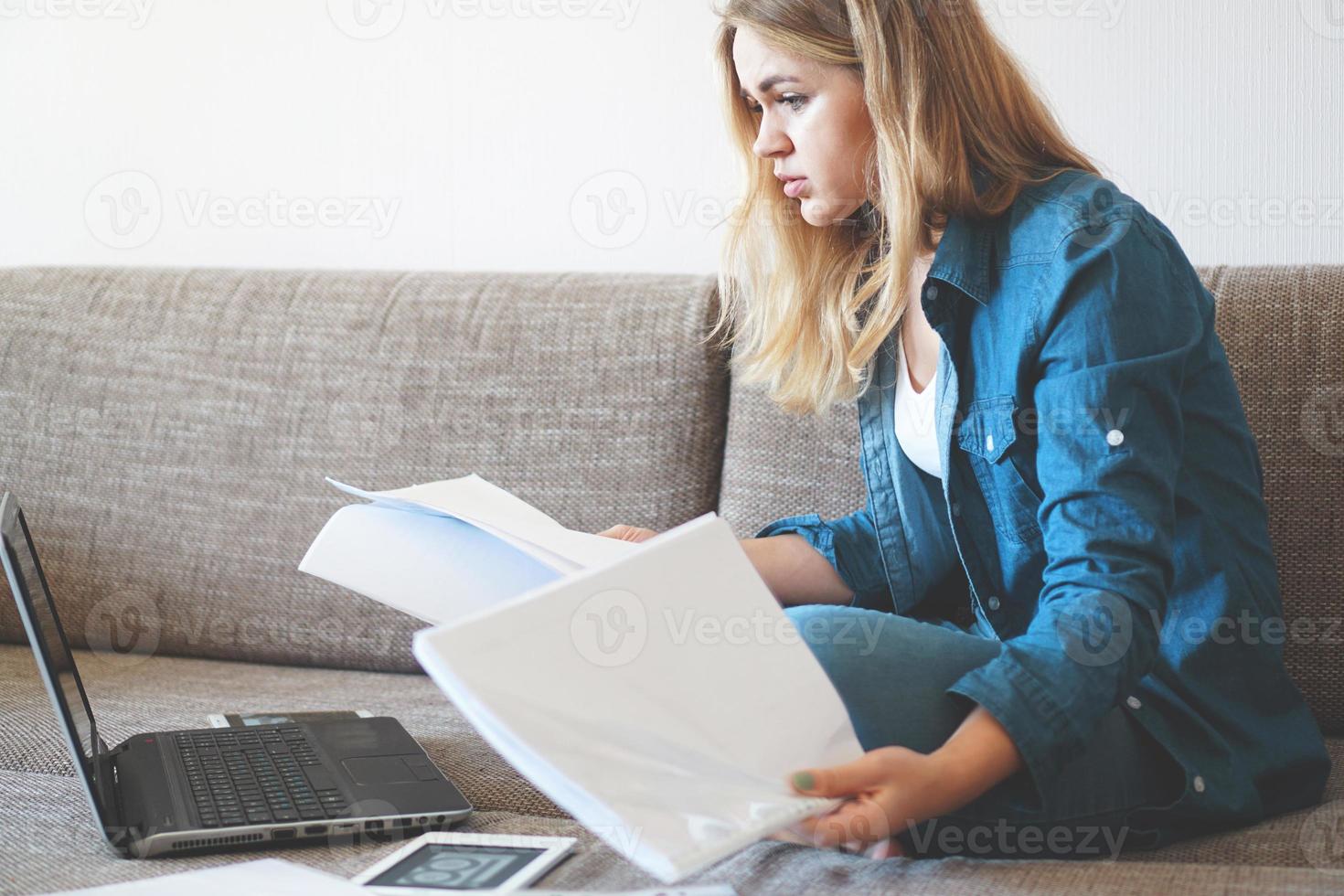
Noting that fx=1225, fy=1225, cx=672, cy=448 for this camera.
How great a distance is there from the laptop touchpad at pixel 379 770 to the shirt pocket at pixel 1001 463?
0.53 meters

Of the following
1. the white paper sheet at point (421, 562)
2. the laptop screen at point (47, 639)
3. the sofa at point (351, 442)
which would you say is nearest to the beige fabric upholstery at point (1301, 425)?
the sofa at point (351, 442)

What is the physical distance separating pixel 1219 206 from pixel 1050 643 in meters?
0.89

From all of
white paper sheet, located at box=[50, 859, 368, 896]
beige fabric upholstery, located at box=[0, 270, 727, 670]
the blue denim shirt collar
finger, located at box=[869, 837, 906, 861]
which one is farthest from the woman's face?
white paper sheet, located at box=[50, 859, 368, 896]

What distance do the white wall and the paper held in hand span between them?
0.97 meters

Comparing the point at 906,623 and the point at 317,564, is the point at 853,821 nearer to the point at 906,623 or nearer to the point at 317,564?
the point at 906,623

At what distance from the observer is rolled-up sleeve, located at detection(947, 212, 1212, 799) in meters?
0.77

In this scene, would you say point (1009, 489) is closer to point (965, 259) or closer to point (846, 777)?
point (965, 259)

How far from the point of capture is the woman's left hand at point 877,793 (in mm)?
718

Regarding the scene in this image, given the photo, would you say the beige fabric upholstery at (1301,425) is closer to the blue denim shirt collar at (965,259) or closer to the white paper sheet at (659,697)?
the blue denim shirt collar at (965,259)

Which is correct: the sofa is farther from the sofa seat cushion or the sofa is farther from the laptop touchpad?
the sofa seat cushion

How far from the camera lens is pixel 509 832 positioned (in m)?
0.93

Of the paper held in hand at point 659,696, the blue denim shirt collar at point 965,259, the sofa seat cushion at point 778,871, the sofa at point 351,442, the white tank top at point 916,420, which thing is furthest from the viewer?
the sofa at point 351,442

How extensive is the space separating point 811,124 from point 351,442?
2.35 feet

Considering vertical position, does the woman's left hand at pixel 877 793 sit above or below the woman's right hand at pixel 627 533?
below
